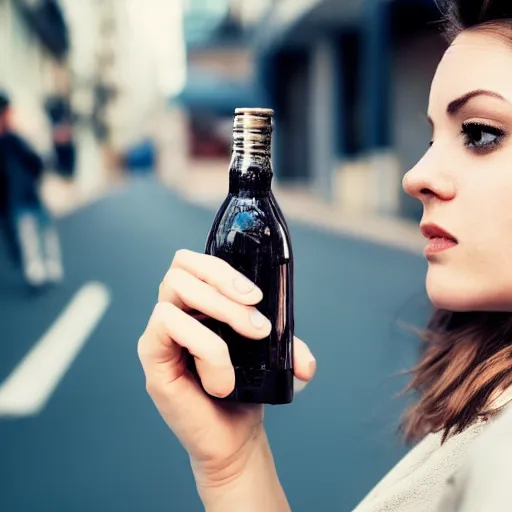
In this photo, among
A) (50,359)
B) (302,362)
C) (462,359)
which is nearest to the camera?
(302,362)

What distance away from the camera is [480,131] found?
104cm

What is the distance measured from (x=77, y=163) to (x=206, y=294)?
38.3 m

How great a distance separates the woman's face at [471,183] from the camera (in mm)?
1011

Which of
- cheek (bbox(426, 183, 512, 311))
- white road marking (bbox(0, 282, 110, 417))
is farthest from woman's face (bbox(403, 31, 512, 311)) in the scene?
white road marking (bbox(0, 282, 110, 417))

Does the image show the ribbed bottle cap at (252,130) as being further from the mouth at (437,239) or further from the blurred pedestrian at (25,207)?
the blurred pedestrian at (25,207)

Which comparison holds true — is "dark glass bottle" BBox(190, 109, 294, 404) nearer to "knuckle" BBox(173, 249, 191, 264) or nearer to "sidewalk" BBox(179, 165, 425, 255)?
"knuckle" BBox(173, 249, 191, 264)

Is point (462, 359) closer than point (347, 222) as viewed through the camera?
Yes

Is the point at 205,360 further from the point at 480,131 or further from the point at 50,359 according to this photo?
the point at 50,359

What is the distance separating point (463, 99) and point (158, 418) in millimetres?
3168

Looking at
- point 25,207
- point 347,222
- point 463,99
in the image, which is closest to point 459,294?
point 463,99

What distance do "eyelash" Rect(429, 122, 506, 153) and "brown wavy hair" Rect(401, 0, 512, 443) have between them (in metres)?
0.12

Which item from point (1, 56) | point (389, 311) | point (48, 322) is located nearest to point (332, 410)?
point (389, 311)

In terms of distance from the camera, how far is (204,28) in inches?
1670

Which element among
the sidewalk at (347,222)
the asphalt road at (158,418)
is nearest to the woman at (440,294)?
the asphalt road at (158,418)
